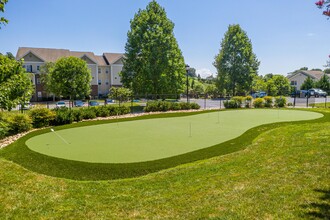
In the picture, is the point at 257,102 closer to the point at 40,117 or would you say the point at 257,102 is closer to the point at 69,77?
the point at 40,117

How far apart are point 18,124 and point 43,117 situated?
138cm

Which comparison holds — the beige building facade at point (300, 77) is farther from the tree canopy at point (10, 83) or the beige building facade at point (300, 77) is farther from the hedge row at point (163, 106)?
the tree canopy at point (10, 83)

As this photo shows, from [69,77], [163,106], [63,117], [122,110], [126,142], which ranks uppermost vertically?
[69,77]

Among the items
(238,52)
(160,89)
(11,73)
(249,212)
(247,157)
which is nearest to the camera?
(249,212)

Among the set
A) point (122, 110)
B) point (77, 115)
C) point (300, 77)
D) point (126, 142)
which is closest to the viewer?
point (126, 142)

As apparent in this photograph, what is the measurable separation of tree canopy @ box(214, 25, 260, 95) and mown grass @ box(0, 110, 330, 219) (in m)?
32.7

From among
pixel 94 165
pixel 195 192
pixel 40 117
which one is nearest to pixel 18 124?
pixel 40 117

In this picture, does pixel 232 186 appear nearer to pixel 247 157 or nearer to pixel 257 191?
pixel 257 191

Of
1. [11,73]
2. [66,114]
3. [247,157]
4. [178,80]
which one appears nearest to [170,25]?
[178,80]

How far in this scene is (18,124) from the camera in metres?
10.3

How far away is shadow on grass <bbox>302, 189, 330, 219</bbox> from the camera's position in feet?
9.59

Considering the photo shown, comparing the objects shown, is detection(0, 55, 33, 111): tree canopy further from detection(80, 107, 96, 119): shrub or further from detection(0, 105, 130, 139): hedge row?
detection(80, 107, 96, 119): shrub

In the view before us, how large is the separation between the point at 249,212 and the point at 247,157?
9.81ft

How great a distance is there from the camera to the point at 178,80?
24094mm
